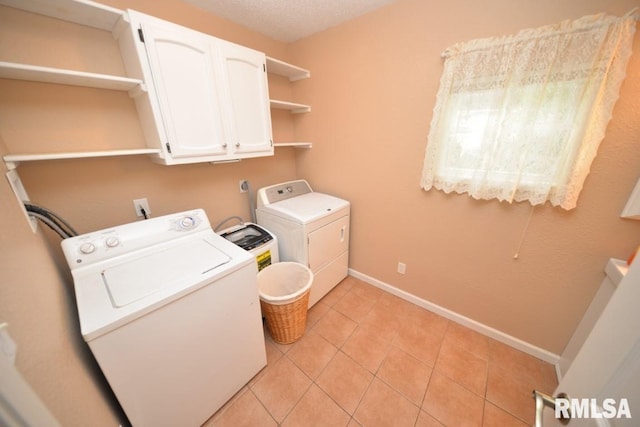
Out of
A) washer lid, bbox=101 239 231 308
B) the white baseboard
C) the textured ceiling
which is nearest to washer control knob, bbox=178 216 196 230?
washer lid, bbox=101 239 231 308

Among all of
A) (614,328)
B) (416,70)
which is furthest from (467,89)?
(614,328)

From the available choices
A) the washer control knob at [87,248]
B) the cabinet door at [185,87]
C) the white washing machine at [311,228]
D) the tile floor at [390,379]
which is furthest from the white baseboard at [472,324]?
the washer control knob at [87,248]

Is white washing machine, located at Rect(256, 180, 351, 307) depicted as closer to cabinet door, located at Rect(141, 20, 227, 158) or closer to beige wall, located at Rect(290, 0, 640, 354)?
beige wall, located at Rect(290, 0, 640, 354)

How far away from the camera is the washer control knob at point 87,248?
1092 millimetres

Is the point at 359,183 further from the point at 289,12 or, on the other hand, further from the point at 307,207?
the point at 289,12

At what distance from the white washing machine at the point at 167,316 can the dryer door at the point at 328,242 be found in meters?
0.67

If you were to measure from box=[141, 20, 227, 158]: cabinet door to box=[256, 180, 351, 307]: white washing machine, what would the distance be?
687 mm

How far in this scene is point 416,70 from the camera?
5.10 feet

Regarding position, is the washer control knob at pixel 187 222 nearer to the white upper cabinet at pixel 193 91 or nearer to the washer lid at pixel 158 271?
the washer lid at pixel 158 271

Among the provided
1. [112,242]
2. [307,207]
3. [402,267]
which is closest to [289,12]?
[307,207]

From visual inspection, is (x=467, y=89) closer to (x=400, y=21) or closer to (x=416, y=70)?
(x=416, y=70)

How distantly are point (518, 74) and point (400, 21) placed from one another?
0.87 meters

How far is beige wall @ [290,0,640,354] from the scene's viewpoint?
1172mm

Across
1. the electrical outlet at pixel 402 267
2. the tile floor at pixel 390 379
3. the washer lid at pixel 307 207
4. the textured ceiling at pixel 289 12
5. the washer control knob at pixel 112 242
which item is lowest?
the tile floor at pixel 390 379
